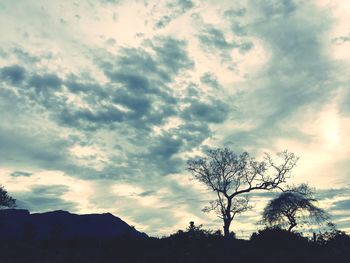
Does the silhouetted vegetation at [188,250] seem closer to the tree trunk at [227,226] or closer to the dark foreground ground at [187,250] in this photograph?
the dark foreground ground at [187,250]

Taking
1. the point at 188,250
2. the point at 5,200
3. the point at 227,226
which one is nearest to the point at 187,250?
the point at 188,250

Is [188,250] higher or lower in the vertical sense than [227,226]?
lower

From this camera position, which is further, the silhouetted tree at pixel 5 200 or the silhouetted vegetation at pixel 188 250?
the silhouetted tree at pixel 5 200

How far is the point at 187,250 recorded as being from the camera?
2977 centimetres

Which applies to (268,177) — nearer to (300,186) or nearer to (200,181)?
(300,186)

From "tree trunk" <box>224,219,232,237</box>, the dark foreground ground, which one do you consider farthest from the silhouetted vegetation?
"tree trunk" <box>224,219,232,237</box>

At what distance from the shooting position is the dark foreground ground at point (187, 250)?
26.0 meters

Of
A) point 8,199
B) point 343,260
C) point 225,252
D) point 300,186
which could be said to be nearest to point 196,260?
point 225,252

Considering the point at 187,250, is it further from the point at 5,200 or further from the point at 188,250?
the point at 5,200

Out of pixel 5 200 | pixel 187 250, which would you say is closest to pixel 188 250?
pixel 187 250

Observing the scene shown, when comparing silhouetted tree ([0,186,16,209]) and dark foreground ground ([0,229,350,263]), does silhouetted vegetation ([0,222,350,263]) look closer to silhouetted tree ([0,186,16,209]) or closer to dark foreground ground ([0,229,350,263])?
dark foreground ground ([0,229,350,263])

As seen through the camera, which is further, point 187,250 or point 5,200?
point 5,200

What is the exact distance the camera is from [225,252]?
29016 millimetres

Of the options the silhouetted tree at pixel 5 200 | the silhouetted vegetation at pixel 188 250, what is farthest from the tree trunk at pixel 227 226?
the silhouetted tree at pixel 5 200
